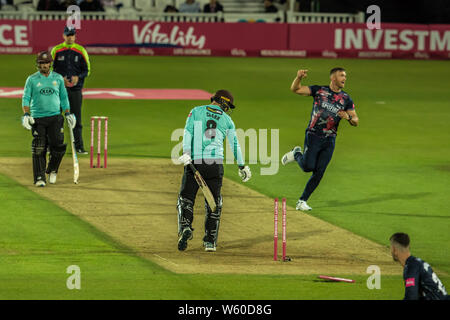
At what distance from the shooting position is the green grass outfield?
10781 millimetres

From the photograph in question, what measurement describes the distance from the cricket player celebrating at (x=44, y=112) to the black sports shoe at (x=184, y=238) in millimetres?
4626

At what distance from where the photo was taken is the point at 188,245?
12.7 m

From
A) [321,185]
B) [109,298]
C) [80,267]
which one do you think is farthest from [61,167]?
[109,298]

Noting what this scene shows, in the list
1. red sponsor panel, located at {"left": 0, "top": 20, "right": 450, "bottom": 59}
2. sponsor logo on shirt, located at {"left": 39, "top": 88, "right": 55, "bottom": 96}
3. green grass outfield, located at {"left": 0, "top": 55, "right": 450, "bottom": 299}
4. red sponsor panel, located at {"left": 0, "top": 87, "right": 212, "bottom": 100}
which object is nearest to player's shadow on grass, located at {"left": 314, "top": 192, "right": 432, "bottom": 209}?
green grass outfield, located at {"left": 0, "top": 55, "right": 450, "bottom": 299}

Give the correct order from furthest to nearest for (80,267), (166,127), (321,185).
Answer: (166,127) → (321,185) → (80,267)

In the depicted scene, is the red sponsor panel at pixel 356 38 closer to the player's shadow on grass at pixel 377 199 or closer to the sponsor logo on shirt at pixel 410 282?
the player's shadow on grass at pixel 377 199

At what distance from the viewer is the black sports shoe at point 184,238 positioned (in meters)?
12.1

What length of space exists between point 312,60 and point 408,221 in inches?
1013

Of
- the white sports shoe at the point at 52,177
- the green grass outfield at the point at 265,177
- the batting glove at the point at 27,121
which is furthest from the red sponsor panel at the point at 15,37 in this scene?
the batting glove at the point at 27,121

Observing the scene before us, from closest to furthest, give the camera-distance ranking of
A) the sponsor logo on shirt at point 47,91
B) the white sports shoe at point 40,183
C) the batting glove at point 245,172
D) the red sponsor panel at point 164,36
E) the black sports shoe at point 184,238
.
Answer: the black sports shoe at point 184,238
the batting glove at point 245,172
the sponsor logo on shirt at point 47,91
the white sports shoe at point 40,183
the red sponsor panel at point 164,36

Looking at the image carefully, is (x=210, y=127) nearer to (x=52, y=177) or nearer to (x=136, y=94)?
(x=52, y=177)

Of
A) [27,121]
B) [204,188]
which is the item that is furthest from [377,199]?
[27,121]

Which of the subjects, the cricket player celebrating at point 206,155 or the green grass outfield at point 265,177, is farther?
the cricket player celebrating at point 206,155
